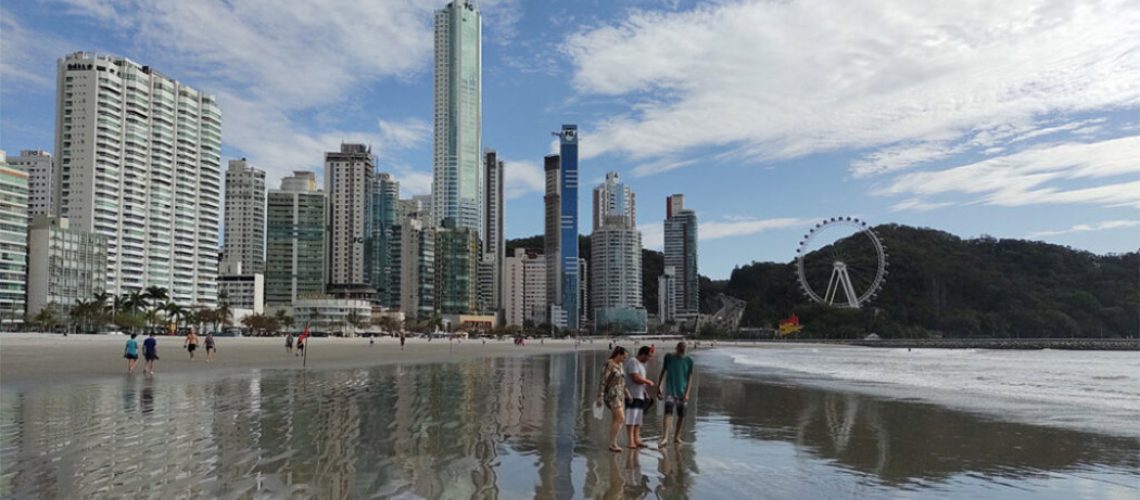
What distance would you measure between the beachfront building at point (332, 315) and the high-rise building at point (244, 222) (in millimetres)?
51605

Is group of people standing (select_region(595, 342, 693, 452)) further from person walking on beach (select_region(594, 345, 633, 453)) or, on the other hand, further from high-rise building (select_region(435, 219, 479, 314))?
high-rise building (select_region(435, 219, 479, 314))

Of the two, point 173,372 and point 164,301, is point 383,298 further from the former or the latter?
point 173,372

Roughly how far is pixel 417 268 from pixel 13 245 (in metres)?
96.8

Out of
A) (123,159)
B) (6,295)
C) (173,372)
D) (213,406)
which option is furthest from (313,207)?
(213,406)

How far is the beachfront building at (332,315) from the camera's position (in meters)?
144

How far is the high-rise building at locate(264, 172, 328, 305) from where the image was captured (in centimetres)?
18425

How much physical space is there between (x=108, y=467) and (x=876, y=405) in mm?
16148

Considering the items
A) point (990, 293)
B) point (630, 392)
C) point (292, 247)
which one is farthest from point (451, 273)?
point (630, 392)

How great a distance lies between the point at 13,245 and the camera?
96.6 m

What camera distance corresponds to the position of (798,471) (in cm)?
954

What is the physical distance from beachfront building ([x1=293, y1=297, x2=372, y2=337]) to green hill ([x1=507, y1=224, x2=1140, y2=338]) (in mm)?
88817

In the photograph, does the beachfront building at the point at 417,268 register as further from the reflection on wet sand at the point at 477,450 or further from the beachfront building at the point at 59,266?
the reflection on wet sand at the point at 477,450

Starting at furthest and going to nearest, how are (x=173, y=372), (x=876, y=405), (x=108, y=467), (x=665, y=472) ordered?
(x=173, y=372) < (x=876, y=405) < (x=665, y=472) < (x=108, y=467)

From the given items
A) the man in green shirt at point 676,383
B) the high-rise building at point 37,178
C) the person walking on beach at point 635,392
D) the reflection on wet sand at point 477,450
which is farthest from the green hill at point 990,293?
the person walking on beach at point 635,392
